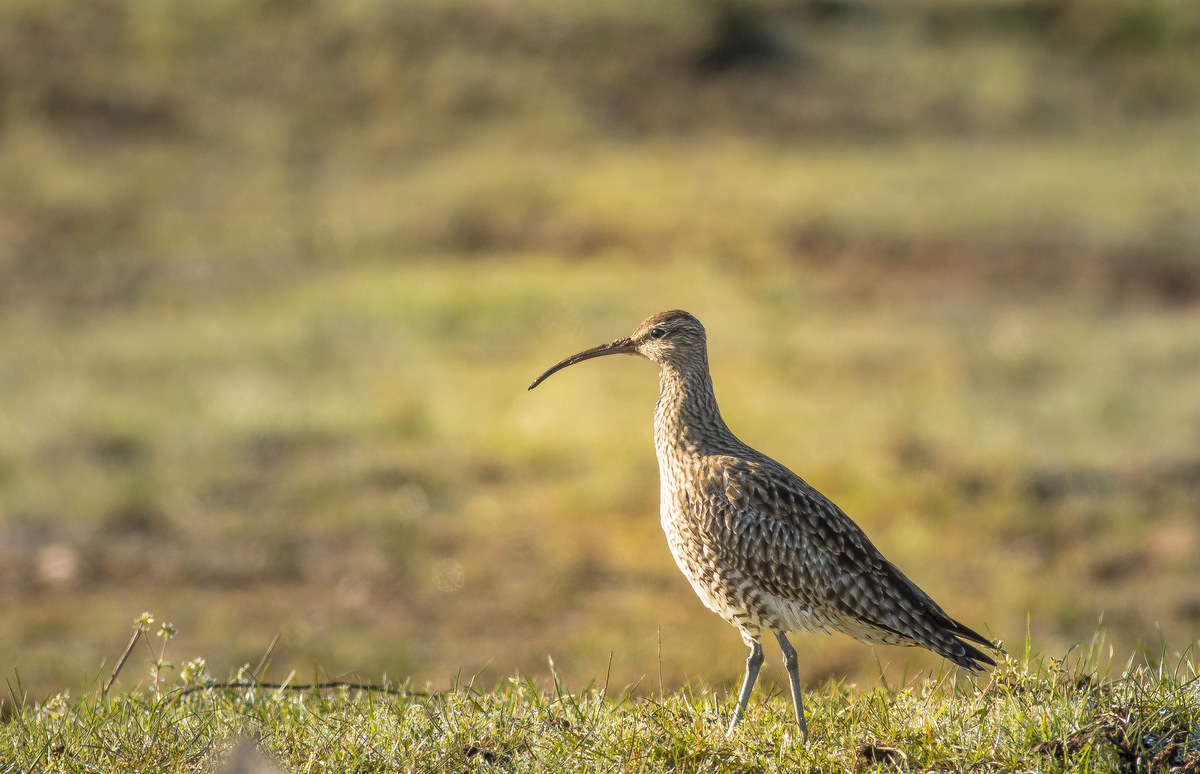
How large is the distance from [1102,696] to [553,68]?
26.2m

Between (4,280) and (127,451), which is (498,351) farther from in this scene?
(4,280)

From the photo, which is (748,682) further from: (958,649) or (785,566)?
(958,649)

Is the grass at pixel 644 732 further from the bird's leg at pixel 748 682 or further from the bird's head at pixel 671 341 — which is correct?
the bird's head at pixel 671 341

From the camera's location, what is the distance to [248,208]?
85.8 ft

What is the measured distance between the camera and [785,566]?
5.67 metres

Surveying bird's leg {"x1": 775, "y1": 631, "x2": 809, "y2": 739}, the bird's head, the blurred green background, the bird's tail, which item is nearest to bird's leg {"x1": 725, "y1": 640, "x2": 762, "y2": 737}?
bird's leg {"x1": 775, "y1": 631, "x2": 809, "y2": 739}

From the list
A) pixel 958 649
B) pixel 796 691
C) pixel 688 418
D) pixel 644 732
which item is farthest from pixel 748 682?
pixel 688 418

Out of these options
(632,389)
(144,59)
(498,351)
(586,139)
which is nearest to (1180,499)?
(632,389)

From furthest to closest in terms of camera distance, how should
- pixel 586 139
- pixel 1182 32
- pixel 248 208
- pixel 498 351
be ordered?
pixel 1182 32
pixel 586 139
pixel 248 208
pixel 498 351

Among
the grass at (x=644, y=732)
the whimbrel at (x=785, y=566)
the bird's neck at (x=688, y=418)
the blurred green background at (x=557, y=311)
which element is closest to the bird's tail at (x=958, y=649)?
the whimbrel at (x=785, y=566)

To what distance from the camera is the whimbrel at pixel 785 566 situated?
5598 mm

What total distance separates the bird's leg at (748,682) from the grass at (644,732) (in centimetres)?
5

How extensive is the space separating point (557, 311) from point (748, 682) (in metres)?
15.5

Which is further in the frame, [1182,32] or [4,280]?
[1182,32]
